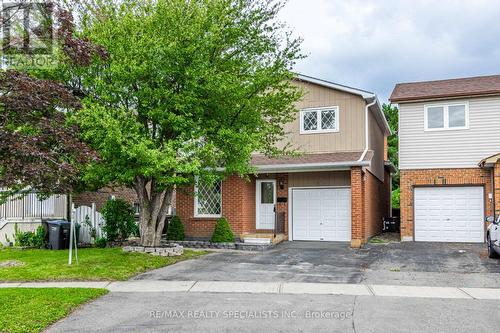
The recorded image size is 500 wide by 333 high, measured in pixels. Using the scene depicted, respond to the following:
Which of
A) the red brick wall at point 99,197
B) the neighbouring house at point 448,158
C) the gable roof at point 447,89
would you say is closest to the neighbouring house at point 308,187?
the gable roof at point 447,89

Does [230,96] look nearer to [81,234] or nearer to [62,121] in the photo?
[62,121]

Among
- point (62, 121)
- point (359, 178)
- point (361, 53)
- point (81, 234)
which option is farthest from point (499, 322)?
point (361, 53)

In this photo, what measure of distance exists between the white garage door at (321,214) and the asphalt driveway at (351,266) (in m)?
1.40

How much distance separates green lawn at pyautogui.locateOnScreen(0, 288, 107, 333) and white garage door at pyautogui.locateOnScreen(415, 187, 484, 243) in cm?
1279

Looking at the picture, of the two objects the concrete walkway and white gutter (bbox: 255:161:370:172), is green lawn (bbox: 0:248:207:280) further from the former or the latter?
white gutter (bbox: 255:161:370:172)

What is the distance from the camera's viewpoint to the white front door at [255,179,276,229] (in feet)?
59.5

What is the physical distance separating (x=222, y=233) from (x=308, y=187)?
3860mm

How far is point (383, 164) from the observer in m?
23.0

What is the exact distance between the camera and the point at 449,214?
1714cm

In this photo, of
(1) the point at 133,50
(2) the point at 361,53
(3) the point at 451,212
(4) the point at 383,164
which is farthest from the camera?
(2) the point at 361,53

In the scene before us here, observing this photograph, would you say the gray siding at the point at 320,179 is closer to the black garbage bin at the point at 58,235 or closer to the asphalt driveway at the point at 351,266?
the asphalt driveway at the point at 351,266

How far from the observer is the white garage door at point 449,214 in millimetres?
16766

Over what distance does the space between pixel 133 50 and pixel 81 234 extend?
8668mm

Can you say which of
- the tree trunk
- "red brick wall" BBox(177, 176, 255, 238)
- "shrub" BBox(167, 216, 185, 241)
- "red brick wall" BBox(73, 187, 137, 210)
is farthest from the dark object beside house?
"red brick wall" BBox(73, 187, 137, 210)
